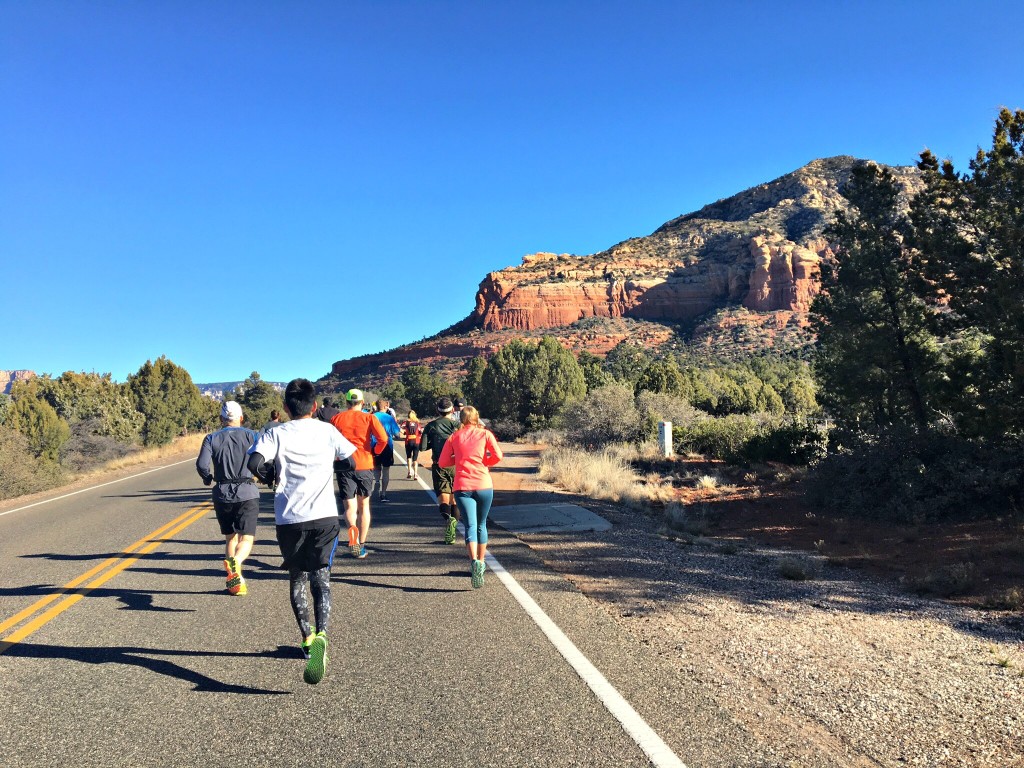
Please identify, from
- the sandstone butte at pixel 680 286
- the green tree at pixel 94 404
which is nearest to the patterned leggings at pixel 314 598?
the green tree at pixel 94 404

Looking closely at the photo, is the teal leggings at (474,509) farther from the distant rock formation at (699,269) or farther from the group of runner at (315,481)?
the distant rock formation at (699,269)

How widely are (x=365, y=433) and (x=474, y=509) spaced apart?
233 cm

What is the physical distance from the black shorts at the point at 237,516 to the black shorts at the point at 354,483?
1.11 metres

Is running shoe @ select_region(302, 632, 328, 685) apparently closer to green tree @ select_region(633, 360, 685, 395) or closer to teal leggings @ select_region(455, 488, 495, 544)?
teal leggings @ select_region(455, 488, 495, 544)

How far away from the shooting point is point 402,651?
16.5ft

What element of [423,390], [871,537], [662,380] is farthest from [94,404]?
[871,537]

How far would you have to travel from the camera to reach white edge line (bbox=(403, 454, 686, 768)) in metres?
3.41

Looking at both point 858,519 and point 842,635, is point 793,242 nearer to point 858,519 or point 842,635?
point 858,519

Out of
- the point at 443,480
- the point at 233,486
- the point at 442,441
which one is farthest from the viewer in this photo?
the point at 442,441

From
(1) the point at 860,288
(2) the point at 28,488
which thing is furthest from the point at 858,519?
(2) the point at 28,488

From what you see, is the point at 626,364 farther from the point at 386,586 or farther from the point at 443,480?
the point at 386,586

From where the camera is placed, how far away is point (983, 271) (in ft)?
38.7

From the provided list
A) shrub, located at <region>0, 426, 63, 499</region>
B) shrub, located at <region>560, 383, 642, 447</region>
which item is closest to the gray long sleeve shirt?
shrub, located at <region>0, 426, 63, 499</region>

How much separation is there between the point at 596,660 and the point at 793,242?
110255 millimetres
